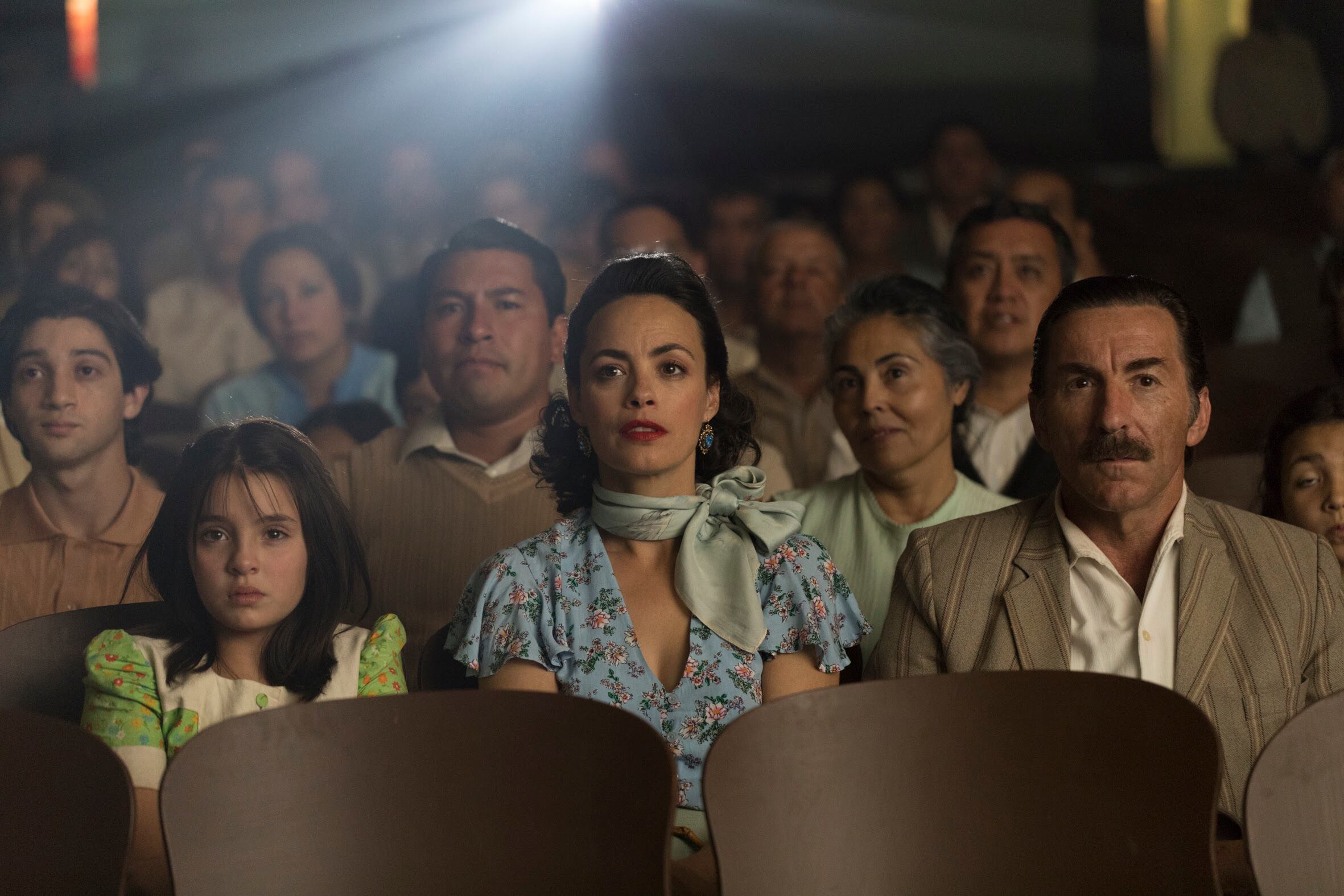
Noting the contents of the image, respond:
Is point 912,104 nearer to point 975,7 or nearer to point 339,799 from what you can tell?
point 975,7

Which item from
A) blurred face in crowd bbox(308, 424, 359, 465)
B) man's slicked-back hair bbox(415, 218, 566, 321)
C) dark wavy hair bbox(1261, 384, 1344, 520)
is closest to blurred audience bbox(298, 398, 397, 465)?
blurred face in crowd bbox(308, 424, 359, 465)


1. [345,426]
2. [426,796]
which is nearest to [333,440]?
[345,426]

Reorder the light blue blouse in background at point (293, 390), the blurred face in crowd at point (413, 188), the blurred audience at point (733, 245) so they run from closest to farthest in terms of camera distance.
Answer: the light blue blouse in background at point (293, 390) < the blurred face in crowd at point (413, 188) < the blurred audience at point (733, 245)

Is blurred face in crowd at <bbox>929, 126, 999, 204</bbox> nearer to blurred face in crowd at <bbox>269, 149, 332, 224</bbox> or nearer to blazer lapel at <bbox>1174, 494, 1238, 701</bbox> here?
blurred face in crowd at <bbox>269, 149, 332, 224</bbox>

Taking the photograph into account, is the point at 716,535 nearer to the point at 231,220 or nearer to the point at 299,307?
the point at 299,307

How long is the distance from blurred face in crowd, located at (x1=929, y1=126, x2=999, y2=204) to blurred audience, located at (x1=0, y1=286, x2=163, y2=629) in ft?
11.1

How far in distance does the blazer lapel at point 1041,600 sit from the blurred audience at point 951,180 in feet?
10.9

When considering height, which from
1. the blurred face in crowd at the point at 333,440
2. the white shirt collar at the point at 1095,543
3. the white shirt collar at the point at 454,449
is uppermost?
the blurred face in crowd at the point at 333,440

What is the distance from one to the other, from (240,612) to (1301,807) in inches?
49.4

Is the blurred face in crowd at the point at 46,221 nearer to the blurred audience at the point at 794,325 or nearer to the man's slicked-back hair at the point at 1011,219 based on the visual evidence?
the blurred audience at the point at 794,325

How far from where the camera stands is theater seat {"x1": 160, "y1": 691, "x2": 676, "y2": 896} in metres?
1.24

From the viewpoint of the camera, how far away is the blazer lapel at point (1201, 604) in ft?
5.29

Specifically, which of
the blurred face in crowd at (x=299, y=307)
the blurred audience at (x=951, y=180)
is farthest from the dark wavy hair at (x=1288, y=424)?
the blurred audience at (x=951, y=180)

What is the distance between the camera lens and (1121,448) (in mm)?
1641
